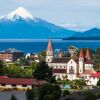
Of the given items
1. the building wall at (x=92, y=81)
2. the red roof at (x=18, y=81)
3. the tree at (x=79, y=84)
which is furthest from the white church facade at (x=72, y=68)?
the red roof at (x=18, y=81)

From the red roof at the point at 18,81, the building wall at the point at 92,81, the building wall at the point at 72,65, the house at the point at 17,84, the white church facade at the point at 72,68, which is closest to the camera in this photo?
the house at the point at 17,84

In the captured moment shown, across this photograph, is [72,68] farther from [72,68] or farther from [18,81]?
[18,81]

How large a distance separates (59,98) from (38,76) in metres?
19.7

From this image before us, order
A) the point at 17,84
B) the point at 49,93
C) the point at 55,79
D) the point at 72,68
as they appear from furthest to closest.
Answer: the point at 72,68 → the point at 55,79 → the point at 17,84 → the point at 49,93

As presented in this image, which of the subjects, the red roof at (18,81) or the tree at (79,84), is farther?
the tree at (79,84)

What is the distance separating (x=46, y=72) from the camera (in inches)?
1905

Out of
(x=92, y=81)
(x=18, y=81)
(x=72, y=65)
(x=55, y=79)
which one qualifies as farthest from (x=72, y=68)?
(x=18, y=81)

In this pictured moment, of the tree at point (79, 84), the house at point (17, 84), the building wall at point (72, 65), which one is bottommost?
the tree at point (79, 84)

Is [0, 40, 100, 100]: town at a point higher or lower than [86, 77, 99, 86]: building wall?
higher

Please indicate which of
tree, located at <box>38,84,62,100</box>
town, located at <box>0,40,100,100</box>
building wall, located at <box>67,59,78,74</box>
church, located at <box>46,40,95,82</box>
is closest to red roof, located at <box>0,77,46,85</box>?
town, located at <box>0,40,100,100</box>

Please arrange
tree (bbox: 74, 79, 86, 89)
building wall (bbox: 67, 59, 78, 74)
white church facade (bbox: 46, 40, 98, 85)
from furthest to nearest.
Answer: building wall (bbox: 67, 59, 78, 74)
white church facade (bbox: 46, 40, 98, 85)
tree (bbox: 74, 79, 86, 89)

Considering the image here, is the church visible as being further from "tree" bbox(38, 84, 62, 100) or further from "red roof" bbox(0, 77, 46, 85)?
"tree" bbox(38, 84, 62, 100)

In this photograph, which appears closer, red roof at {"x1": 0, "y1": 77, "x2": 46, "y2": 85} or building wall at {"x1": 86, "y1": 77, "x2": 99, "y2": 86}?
red roof at {"x1": 0, "y1": 77, "x2": 46, "y2": 85}

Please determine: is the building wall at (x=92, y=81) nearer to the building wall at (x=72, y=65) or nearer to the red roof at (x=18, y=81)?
the building wall at (x=72, y=65)
